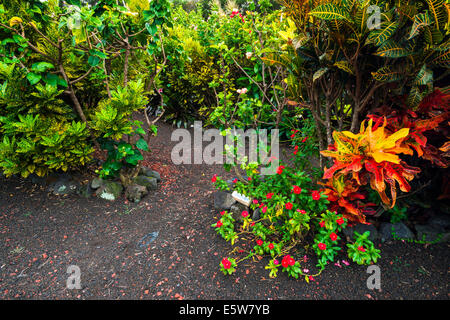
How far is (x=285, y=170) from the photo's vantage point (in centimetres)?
204

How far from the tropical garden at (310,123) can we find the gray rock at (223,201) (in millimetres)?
11

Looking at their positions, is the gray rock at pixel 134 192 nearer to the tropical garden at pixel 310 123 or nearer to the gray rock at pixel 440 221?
the tropical garden at pixel 310 123

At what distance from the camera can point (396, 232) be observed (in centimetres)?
194

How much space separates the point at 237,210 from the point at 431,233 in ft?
5.07

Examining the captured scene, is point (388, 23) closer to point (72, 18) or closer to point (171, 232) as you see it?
point (72, 18)

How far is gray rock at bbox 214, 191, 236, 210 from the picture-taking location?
2.36 meters

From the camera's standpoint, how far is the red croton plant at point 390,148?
1399 millimetres

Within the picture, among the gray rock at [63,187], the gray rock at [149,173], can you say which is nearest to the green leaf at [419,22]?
the gray rock at [149,173]

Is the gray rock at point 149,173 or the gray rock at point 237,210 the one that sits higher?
the gray rock at point 149,173

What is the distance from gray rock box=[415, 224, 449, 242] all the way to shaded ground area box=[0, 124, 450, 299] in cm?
7

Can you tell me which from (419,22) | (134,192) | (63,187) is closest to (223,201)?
(134,192)

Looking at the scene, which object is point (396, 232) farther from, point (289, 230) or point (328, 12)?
point (328, 12)
